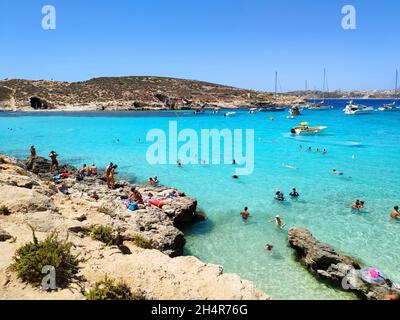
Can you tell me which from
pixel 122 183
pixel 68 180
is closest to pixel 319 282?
pixel 122 183

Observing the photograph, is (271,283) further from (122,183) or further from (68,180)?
(68,180)

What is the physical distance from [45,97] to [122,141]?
7952 cm

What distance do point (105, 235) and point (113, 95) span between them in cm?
12250

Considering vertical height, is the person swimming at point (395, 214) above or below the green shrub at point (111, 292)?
A: below

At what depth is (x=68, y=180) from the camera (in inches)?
840

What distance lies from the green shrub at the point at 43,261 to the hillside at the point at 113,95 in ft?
362

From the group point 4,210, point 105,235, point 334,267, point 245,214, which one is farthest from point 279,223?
point 4,210

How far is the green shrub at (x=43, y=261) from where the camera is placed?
6.14 m
